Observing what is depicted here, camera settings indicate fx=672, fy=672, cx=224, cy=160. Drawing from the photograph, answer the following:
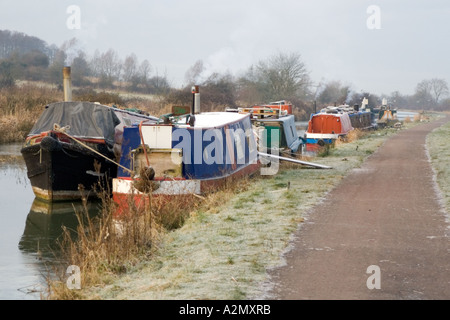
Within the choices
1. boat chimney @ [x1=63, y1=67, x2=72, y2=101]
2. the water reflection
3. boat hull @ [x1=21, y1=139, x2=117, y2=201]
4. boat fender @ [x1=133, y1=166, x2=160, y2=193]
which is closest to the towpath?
boat fender @ [x1=133, y1=166, x2=160, y2=193]

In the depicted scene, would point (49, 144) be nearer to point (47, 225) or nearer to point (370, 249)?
point (47, 225)

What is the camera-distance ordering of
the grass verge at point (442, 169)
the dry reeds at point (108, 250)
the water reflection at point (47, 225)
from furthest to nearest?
1. the grass verge at point (442, 169)
2. the water reflection at point (47, 225)
3. the dry reeds at point (108, 250)

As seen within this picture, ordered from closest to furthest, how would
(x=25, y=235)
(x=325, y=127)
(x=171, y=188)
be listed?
(x=171, y=188)
(x=25, y=235)
(x=325, y=127)

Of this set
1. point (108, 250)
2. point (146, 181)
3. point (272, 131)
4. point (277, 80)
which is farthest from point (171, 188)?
point (277, 80)

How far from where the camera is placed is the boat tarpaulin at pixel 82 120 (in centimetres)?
1772

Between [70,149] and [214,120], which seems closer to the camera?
[214,120]

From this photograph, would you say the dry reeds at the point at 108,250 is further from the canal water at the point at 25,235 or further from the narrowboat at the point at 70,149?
the narrowboat at the point at 70,149

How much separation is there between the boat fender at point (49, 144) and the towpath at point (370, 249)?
713cm

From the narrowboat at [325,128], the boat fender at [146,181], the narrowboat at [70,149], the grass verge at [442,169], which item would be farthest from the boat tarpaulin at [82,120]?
the narrowboat at [325,128]

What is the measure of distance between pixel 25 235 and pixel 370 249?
788 cm

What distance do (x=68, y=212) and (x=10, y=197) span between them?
7.14ft

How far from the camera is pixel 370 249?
27.5 ft

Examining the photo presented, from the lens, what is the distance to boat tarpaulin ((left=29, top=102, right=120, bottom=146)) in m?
17.7
